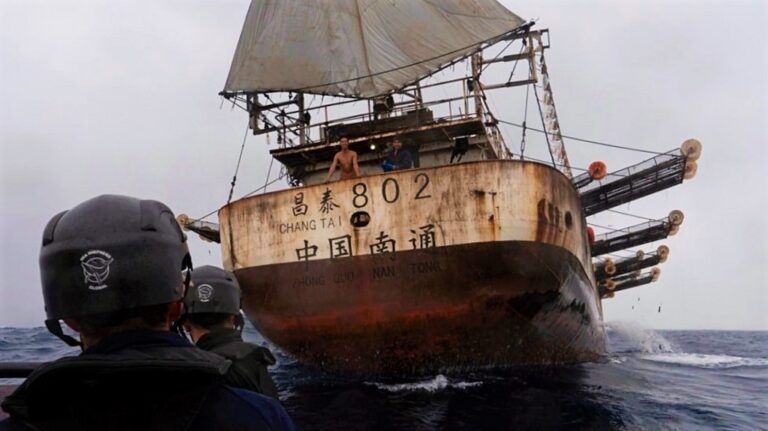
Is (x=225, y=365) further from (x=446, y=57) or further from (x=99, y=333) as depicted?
(x=446, y=57)

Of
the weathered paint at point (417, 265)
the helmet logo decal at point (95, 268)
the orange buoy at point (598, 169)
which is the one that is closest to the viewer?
the helmet logo decal at point (95, 268)

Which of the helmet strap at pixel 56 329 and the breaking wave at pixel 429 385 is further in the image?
the breaking wave at pixel 429 385

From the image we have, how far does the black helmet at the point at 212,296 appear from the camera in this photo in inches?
137

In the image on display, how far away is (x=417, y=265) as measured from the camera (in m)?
8.21

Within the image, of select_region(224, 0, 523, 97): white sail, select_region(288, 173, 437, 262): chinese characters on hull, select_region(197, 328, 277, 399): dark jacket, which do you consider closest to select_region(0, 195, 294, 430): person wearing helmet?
select_region(197, 328, 277, 399): dark jacket

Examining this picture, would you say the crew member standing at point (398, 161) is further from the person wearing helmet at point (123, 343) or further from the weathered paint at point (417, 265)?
the person wearing helmet at point (123, 343)

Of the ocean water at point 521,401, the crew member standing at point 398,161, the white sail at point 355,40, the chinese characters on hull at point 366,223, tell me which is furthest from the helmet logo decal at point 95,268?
the white sail at point 355,40

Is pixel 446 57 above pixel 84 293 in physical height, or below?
above

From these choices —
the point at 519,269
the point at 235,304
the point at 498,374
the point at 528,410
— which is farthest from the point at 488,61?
the point at 235,304

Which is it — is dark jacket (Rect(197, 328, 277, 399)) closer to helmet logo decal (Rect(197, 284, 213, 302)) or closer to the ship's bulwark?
helmet logo decal (Rect(197, 284, 213, 302))

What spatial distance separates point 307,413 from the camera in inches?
263

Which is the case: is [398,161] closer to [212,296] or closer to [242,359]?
[212,296]

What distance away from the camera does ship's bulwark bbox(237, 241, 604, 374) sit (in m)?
8.20

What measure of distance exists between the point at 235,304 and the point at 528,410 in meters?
4.42
